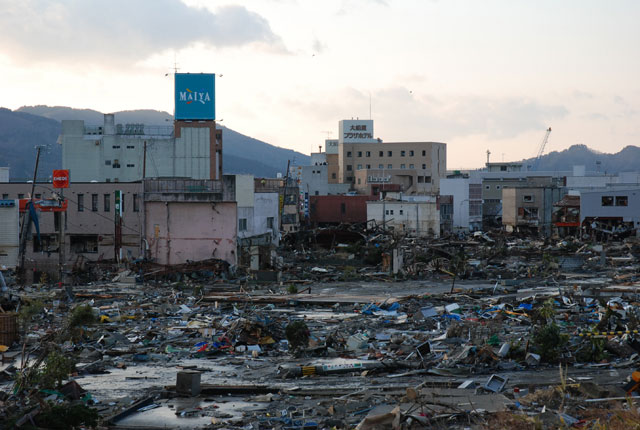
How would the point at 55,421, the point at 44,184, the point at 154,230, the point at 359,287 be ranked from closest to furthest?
the point at 55,421 → the point at 359,287 → the point at 154,230 → the point at 44,184

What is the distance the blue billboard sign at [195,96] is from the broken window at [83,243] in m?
38.8

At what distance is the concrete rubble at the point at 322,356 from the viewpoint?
12039 mm

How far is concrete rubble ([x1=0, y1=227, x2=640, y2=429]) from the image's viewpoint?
474 inches

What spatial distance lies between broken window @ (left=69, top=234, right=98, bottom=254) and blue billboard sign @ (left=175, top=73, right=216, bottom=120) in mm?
38792

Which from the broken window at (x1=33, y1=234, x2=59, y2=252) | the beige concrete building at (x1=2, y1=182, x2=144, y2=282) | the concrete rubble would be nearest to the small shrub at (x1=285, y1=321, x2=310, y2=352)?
the concrete rubble

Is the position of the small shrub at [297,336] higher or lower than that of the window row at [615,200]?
lower

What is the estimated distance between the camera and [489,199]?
99.8 meters

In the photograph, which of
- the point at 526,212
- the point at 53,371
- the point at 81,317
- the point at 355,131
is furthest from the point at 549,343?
the point at 355,131

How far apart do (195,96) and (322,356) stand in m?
68.5

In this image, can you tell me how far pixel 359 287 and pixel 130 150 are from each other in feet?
169

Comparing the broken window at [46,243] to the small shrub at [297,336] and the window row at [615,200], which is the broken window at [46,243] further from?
the window row at [615,200]

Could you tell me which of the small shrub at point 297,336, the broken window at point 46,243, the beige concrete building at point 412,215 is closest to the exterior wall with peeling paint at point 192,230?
the broken window at point 46,243

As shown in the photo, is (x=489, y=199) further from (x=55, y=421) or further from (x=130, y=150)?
(x=55, y=421)

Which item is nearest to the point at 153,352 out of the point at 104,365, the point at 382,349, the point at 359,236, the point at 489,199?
the point at 104,365
